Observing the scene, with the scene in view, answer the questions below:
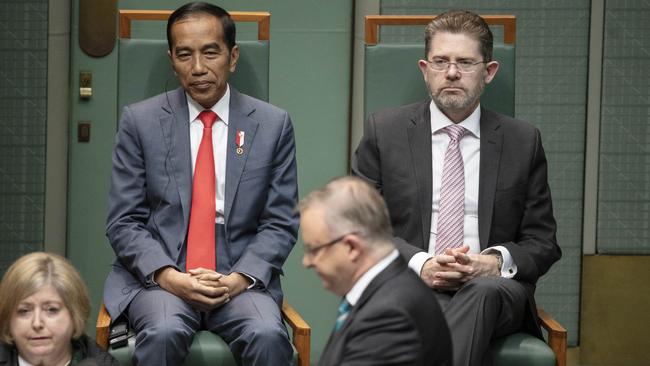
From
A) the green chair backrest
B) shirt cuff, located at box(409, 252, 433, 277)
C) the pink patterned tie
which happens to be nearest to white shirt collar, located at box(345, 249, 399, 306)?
shirt cuff, located at box(409, 252, 433, 277)

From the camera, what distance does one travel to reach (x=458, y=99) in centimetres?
355

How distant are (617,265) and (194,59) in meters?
2.01

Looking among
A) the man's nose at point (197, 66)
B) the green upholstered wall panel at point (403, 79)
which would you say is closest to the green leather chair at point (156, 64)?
the man's nose at point (197, 66)

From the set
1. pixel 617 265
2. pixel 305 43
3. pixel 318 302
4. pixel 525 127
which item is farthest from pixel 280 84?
pixel 617 265

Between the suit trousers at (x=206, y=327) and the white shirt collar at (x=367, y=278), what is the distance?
0.88 meters

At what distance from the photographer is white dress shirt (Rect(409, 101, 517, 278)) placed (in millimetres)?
3523

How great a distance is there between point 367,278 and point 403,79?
1.58 m

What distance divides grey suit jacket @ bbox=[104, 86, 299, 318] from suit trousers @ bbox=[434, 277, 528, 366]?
587mm

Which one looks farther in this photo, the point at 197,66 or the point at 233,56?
the point at 233,56

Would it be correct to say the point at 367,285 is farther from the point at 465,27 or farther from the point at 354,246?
the point at 465,27

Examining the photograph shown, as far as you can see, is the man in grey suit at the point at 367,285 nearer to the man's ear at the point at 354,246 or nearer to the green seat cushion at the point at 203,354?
the man's ear at the point at 354,246

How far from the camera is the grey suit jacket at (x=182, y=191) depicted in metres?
3.45

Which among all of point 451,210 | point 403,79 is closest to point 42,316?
point 451,210

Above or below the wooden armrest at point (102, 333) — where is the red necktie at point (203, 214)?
above
